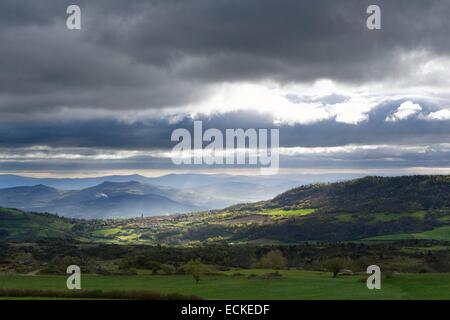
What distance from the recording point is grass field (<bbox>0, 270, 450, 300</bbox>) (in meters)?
67.1

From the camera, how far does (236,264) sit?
146 metres

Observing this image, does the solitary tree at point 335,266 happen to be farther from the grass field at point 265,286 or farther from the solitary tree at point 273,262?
the solitary tree at point 273,262

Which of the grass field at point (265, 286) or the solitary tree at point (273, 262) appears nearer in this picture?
the grass field at point (265, 286)

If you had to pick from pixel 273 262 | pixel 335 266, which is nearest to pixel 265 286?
pixel 335 266

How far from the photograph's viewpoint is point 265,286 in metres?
82.3

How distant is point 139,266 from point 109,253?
57.4m

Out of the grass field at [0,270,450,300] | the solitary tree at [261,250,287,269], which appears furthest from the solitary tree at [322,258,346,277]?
the solitary tree at [261,250,287,269]

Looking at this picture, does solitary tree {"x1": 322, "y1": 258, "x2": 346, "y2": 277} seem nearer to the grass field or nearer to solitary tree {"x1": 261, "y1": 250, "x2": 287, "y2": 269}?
the grass field

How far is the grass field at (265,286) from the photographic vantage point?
2643 inches

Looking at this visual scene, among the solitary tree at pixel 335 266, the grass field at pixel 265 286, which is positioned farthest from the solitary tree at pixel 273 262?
the grass field at pixel 265 286
